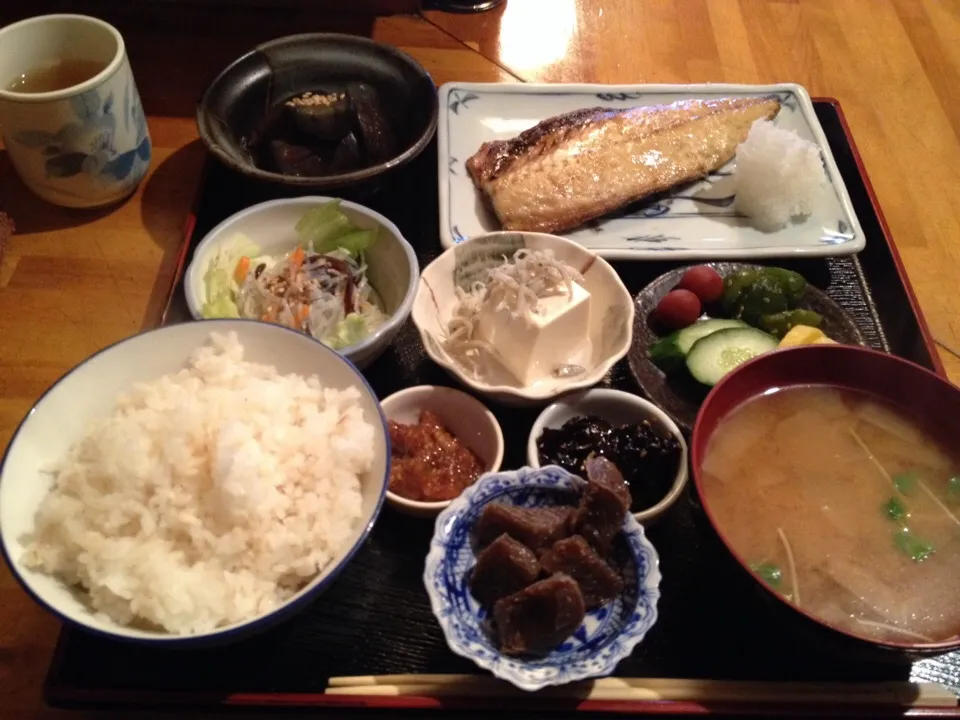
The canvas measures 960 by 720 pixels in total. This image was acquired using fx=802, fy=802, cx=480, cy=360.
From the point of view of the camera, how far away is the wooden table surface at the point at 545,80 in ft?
7.58

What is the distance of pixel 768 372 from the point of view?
1847 millimetres

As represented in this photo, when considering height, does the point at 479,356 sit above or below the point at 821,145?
below

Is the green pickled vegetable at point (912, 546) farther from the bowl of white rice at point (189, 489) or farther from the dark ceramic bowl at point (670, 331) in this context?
the bowl of white rice at point (189, 489)

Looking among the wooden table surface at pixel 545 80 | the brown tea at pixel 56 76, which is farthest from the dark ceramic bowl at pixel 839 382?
the brown tea at pixel 56 76

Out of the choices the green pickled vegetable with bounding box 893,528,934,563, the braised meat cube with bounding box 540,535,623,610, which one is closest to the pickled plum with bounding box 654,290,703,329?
the green pickled vegetable with bounding box 893,528,934,563

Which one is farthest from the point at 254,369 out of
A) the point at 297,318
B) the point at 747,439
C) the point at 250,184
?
the point at 747,439

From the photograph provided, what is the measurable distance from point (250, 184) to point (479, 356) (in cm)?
98

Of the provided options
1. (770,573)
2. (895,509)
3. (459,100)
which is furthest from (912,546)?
(459,100)

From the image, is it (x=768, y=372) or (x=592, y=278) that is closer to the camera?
(x=768, y=372)

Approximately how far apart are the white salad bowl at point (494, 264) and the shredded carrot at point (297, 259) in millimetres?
341

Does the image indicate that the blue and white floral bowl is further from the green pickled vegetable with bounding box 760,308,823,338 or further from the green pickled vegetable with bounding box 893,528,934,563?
the green pickled vegetable with bounding box 760,308,823,338

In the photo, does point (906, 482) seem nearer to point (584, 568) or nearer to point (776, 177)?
point (584, 568)

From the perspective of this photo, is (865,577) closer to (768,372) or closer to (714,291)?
(768,372)

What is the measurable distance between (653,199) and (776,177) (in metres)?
→ 0.38
